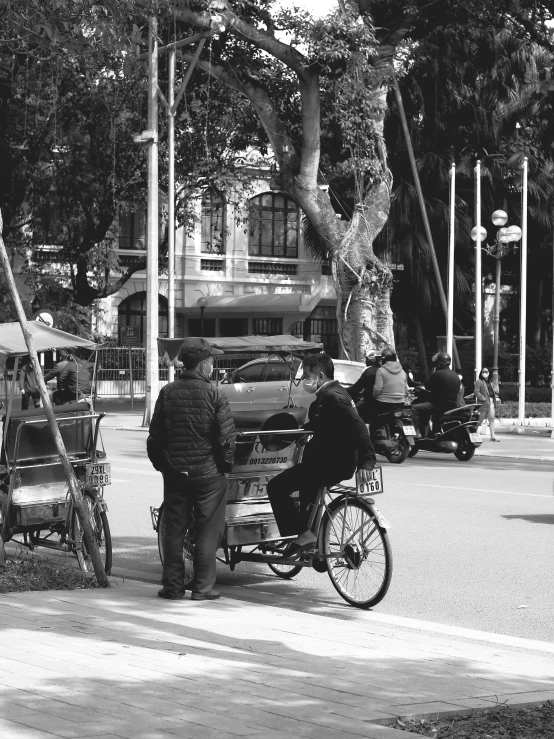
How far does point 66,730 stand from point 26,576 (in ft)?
13.6

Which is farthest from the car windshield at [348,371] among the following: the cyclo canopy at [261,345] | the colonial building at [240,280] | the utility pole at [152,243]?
the colonial building at [240,280]

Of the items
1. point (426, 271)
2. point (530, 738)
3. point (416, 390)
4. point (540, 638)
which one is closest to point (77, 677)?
point (530, 738)

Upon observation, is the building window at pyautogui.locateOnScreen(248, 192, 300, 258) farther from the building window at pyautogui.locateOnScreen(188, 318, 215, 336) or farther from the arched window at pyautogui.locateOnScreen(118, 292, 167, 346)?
the arched window at pyautogui.locateOnScreen(118, 292, 167, 346)

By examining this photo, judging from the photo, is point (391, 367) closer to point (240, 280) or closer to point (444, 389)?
point (444, 389)

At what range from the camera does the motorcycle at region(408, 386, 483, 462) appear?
20.3m

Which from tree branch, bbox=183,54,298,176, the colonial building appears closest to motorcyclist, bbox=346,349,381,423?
tree branch, bbox=183,54,298,176

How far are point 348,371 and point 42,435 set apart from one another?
14.4 meters

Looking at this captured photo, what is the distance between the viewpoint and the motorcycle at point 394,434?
19.6 m

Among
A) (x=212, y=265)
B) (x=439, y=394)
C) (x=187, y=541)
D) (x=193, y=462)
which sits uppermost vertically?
(x=212, y=265)

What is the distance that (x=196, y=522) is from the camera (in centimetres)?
838

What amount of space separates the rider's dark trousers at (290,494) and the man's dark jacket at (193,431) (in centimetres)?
41

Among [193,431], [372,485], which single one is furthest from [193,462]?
[372,485]

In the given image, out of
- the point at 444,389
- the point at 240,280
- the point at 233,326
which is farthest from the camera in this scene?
the point at 233,326

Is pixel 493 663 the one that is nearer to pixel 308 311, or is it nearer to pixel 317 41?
pixel 317 41
